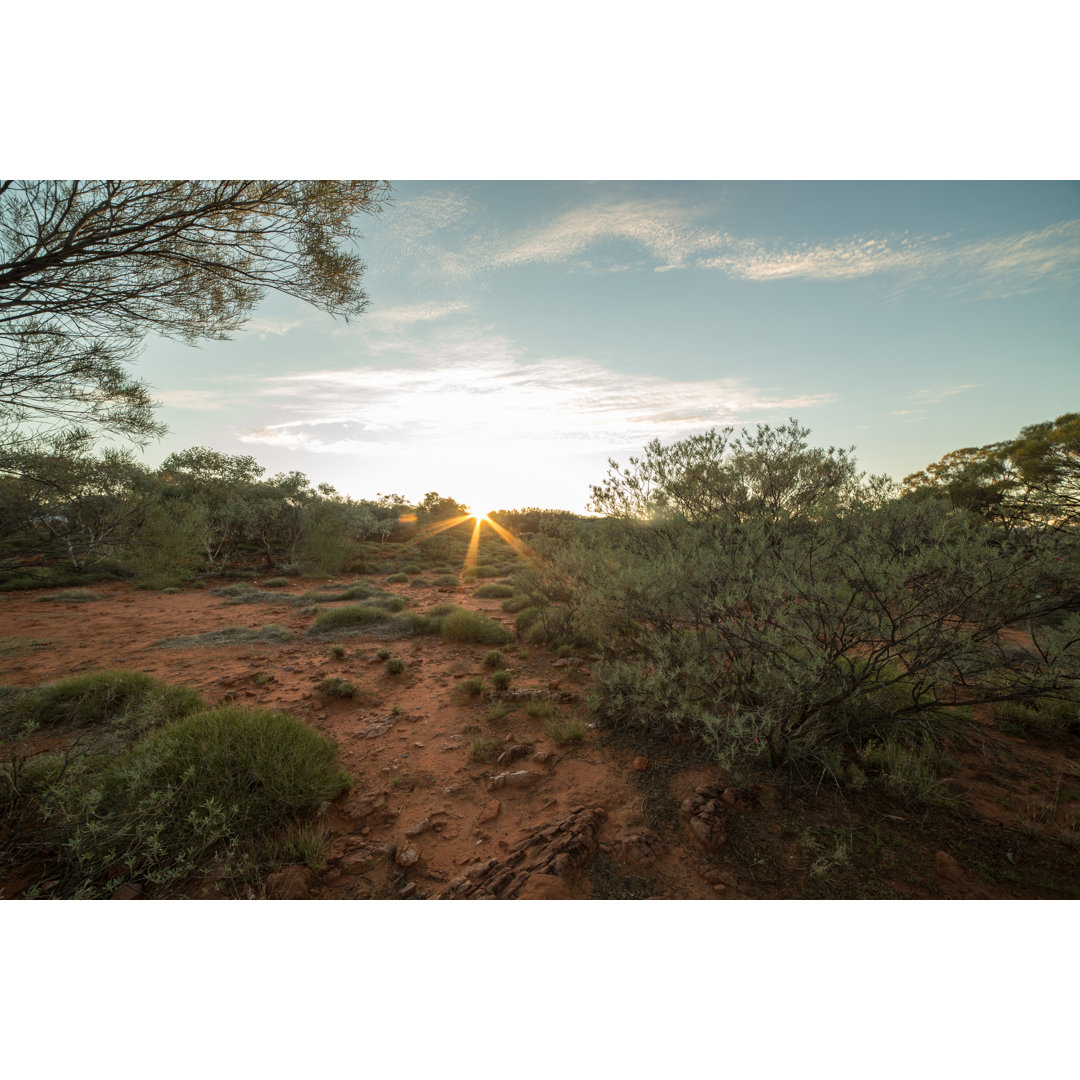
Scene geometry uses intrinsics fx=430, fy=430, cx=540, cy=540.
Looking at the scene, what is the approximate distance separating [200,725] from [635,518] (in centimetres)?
449

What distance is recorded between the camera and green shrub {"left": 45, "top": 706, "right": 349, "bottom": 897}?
2.27m

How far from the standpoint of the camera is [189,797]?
264 centimetres

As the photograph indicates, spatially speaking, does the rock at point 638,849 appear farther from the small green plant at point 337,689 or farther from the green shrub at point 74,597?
the green shrub at point 74,597

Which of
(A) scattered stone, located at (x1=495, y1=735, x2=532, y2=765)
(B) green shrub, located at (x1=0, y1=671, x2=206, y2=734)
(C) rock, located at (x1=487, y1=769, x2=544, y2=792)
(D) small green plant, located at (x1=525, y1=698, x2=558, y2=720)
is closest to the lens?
(C) rock, located at (x1=487, y1=769, x2=544, y2=792)

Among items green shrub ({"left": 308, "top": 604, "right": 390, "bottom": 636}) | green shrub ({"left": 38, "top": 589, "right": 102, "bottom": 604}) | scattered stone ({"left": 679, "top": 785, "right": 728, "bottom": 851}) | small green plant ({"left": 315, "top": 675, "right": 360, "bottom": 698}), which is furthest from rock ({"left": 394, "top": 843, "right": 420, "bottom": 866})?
green shrub ({"left": 38, "top": 589, "right": 102, "bottom": 604})

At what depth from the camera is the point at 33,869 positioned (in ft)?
7.61

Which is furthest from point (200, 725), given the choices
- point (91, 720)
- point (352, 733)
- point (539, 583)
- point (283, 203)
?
point (539, 583)

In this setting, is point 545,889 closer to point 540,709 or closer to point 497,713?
point 540,709

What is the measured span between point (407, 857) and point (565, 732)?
1.62 meters

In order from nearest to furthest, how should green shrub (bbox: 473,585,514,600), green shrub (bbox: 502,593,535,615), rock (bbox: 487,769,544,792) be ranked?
rock (bbox: 487,769,544,792)
green shrub (bbox: 502,593,535,615)
green shrub (bbox: 473,585,514,600)

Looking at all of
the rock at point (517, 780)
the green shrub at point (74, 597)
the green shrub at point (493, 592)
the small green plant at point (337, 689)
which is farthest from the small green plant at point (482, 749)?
the green shrub at point (74, 597)

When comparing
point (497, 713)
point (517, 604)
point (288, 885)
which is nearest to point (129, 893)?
point (288, 885)

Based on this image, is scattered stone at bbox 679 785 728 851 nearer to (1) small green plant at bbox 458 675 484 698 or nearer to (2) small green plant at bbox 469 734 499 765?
(2) small green plant at bbox 469 734 499 765

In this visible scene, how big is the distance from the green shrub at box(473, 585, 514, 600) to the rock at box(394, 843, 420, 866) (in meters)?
8.35
